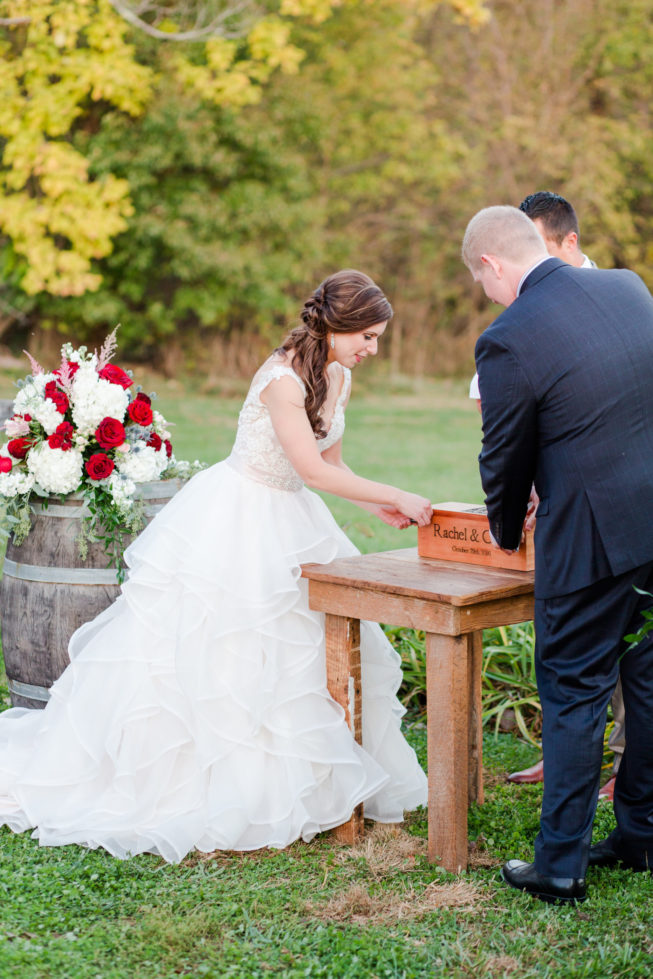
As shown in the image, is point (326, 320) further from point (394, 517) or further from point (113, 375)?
point (113, 375)

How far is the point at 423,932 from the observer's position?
3.07m

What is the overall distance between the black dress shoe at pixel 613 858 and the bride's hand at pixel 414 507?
1.23 m

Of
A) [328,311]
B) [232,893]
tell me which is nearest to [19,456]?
[328,311]

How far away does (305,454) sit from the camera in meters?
3.65

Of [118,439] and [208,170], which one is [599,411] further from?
[208,170]

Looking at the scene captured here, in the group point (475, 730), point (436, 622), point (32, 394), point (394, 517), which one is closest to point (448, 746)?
point (436, 622)

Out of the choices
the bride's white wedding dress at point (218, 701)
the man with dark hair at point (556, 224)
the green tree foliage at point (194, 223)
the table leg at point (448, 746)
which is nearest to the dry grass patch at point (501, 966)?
the table leg at point (448, 746)

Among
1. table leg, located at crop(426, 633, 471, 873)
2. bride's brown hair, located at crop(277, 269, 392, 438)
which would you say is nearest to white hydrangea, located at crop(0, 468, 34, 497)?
bride's brown hair, located at crop(277, 269, 392, 438)

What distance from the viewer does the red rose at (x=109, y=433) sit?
432cm

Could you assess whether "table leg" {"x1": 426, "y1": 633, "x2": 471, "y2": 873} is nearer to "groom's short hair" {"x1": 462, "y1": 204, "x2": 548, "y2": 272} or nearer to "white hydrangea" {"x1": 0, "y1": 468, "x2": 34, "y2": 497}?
"groom's short hair" {"x1": 462, "y1": 204, "x2": 548, "y2": 272}

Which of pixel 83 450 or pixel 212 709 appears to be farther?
pixel 83 450

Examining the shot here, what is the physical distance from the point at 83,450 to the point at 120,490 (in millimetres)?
236

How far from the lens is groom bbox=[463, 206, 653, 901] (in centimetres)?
302

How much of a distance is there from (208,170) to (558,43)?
740 cm
